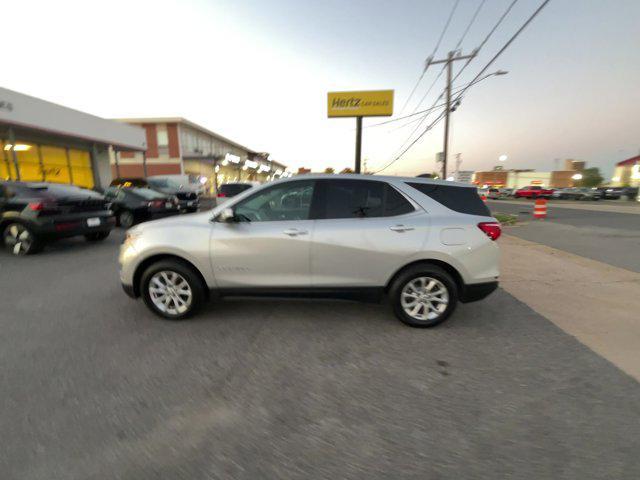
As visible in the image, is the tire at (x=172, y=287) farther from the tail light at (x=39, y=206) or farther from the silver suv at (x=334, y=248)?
the tail light at (x=39, y=206)

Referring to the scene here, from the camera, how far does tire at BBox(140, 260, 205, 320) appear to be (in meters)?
3.68

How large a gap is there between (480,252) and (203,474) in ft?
10.5

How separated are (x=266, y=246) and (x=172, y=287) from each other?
4.10ft

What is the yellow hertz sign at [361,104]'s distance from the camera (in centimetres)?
2250

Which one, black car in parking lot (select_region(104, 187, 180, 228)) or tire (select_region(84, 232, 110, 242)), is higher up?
black car in parking lot (select_region(104, 187, 180, 228))

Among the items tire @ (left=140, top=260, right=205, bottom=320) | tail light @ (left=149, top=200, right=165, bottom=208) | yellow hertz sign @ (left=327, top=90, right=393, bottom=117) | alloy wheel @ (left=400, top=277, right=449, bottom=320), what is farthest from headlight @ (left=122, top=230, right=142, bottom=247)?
yellow hertz sign @ (left=327, top=90, right=393, bottom=117)

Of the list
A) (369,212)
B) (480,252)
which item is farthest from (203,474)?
(480,252)

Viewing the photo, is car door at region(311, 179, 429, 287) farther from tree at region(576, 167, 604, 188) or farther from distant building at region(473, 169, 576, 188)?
tree at region(576, 167, 604, 188)

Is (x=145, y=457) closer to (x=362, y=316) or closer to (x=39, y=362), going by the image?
(x=39, y=362)

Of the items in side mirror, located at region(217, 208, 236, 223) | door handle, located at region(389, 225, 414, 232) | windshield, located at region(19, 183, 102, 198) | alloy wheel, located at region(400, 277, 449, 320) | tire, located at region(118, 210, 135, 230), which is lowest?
alloy wheel, located at region(400, 277, 449, 320)

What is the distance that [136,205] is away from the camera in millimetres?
11000

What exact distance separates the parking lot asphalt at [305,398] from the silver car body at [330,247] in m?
A: 0.59

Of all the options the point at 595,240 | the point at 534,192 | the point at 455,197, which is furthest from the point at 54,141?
the point at 534,192

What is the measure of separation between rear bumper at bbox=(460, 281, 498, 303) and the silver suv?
0.01m
